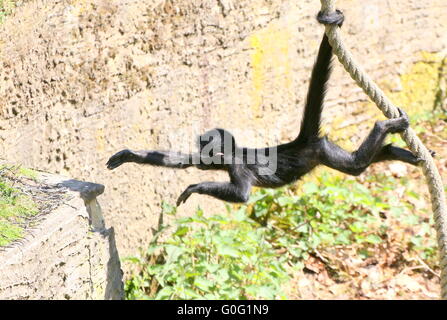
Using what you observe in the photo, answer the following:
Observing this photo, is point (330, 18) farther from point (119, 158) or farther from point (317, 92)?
point (119, 158)

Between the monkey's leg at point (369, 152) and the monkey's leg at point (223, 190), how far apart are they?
2.30ft

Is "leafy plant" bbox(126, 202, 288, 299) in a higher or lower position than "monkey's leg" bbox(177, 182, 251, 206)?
lower

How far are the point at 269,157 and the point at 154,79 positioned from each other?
3.90ft

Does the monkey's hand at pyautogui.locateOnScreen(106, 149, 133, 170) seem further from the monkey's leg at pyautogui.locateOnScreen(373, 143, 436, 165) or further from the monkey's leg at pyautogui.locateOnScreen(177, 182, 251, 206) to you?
the monkey's leg at pyautogui.locateOnScreen(373, 143, 436, 165)

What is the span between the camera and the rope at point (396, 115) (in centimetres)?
392

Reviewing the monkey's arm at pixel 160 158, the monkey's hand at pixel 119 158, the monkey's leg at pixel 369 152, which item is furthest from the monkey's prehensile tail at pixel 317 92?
the monkey's hand at pixel 119 158

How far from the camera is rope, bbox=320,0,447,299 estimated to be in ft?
12.9

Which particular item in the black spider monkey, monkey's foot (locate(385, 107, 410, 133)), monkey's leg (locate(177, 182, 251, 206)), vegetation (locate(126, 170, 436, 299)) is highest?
monkey's foot (locate(385, 107, 410, 133))

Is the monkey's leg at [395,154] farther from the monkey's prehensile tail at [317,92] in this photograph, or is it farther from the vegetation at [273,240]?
the vegetation at [273,240]

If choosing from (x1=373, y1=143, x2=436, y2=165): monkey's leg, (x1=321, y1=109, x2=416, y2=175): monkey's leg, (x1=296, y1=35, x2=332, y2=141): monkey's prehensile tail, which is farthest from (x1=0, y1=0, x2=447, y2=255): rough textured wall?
(x1=373, y1=143, x2=436, y2=165): monkey's leg

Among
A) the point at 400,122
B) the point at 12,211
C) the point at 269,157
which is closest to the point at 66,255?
the point at 12,211

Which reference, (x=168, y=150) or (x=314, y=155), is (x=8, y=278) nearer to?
(x=168, y=150)

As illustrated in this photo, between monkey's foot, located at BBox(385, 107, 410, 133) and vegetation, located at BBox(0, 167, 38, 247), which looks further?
monkey's foot, located at BBox(385, 107, 410, 133)
